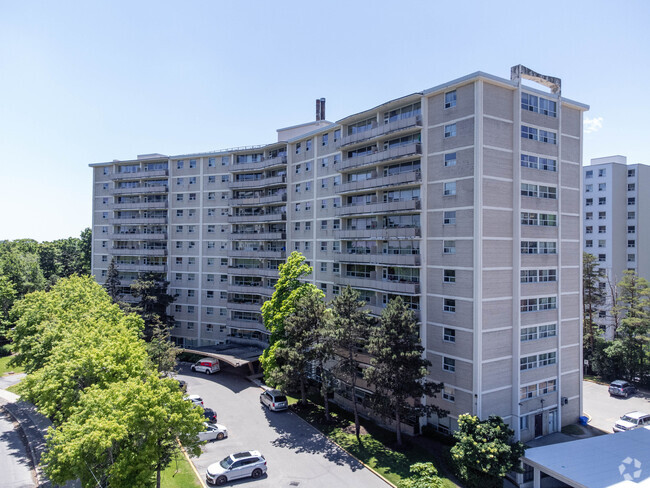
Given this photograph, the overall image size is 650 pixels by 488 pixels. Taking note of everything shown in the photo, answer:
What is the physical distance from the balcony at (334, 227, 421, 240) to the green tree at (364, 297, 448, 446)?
7314mm

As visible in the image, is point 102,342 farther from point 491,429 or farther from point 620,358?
point 620,358

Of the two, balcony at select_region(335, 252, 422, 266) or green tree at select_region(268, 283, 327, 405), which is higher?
balcony at select_region(335, 252, 422, 266)

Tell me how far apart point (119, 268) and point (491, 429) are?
5975cm

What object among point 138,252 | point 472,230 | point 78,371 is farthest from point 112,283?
point 472,230

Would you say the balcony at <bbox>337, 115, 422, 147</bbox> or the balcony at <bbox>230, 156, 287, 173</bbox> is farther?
the balcony at <bbox>230, 156, 287, 173</bbox>

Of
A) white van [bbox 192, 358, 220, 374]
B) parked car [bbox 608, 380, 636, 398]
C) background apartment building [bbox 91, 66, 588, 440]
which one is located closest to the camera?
background apartment building [bbox 91, 66, 588, 440]

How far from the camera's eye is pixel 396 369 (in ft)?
97.8

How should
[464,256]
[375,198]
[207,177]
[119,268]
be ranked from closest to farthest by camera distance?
[464,256] → [375,198] → [207,177] → [119,268]

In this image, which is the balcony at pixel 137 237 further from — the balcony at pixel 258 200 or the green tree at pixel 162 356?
the green tree at pixel 162 356

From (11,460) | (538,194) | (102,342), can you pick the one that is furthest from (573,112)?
(11,460)

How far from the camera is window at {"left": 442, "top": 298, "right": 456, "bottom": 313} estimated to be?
32812 mm

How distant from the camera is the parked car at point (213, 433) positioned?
31.6 meters

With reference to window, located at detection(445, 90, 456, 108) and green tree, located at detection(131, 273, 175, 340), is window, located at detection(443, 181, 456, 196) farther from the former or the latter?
green tree, located at detection(131, 273, 175, 340)

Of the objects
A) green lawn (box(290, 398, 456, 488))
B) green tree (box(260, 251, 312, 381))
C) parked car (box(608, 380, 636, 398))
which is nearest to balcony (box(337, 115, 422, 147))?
green tree (box(260, 251, 312, 381))
